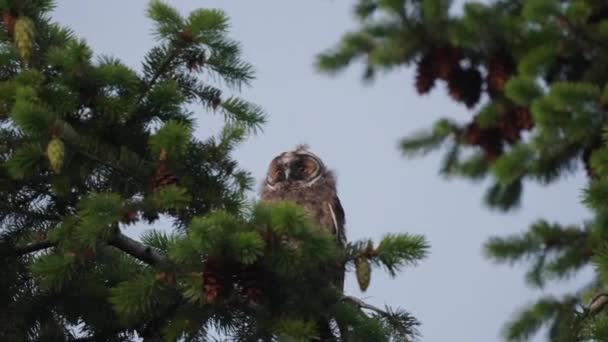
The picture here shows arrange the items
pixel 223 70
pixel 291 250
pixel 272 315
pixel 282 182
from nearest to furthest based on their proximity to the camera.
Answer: pixel 291 250
pixel 272 315
pixel 223 70
pixel 282 182

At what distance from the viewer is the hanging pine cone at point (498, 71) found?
3.42 metres

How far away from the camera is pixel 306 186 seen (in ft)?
21.0

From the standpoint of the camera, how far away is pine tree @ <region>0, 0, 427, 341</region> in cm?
348

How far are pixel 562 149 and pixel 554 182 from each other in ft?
0.42

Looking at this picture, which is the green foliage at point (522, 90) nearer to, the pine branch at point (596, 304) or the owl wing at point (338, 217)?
the pine branch at point (596, 304)

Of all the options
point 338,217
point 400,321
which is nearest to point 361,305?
point 400,321

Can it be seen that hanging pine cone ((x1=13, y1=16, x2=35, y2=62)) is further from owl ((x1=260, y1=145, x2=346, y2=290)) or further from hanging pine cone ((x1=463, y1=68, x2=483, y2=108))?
owl ((x1=260, y1=145, x2=346, y2=290))

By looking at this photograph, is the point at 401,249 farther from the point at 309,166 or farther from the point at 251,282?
the point at 309,166

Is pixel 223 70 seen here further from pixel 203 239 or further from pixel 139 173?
pixel 203 239

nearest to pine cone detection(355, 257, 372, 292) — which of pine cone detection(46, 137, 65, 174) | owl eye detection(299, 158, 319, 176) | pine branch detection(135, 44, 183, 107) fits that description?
pine cone detection(46, 137, 65, 174)

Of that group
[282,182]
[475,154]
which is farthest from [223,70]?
[282,182]

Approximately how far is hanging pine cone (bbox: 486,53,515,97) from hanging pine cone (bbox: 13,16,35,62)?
63.5 inches

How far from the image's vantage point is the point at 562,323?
3.24 m

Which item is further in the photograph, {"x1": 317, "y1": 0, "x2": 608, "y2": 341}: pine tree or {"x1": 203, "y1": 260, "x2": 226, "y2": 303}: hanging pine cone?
{"x1": 203, "y1": 260, "x2": 226, "y2": 303}: hanging pine cone
